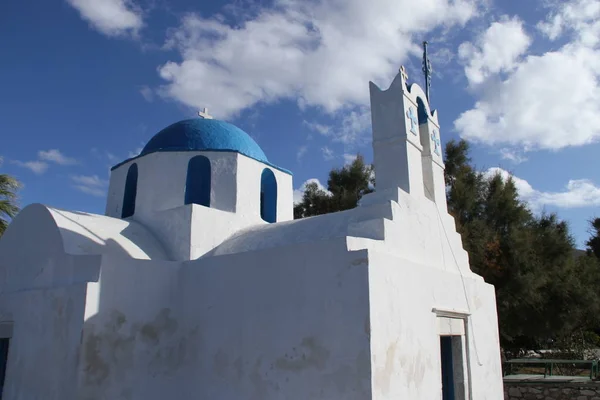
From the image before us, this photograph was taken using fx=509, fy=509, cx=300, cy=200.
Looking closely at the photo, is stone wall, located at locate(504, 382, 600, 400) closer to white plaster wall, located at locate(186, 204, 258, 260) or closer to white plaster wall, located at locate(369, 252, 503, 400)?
white plaster wall, located at locate(369, 252, 503, 400)

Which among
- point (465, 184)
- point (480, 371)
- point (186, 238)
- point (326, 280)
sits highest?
point (465, 184)

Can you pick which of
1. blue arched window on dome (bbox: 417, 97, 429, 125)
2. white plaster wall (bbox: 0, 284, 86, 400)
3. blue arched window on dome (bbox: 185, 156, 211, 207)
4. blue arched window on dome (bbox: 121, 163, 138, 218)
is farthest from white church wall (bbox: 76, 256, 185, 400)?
blue arched window on dome (bbox: 417, 97, 429, 125)

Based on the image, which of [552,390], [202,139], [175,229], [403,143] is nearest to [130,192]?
[202,139]

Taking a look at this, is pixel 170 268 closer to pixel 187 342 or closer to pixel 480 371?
pixel 187 342

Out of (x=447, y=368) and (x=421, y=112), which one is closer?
(x=447, y=368)

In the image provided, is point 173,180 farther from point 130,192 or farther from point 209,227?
point 209,227

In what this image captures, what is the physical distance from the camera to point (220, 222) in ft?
23.4

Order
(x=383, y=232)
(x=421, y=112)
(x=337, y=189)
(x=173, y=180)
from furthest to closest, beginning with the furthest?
(x=337, y=189), (x=173, y=180), (x=421, y=112), (x=383, y=232)

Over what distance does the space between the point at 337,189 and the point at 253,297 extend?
11.0 meters

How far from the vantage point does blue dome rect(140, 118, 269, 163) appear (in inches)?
316

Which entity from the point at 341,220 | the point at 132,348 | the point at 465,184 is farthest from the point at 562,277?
the point at 132,348

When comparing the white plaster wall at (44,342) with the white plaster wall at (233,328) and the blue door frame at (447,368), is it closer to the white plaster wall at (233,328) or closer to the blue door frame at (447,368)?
the white plaster wall at (233,328)

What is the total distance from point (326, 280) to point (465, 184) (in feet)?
33.8

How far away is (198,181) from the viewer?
7953mm
